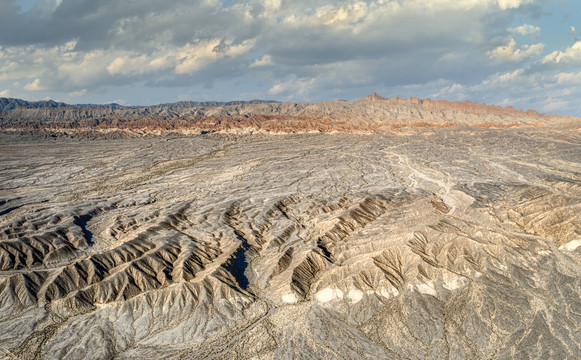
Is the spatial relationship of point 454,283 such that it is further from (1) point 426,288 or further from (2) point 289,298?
(2) point 289,298

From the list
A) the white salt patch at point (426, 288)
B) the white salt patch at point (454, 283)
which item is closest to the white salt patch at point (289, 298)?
the white salt patch at point (426, 288)

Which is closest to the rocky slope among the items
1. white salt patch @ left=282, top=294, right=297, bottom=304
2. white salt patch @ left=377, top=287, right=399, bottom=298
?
white salt patch @ left=377, top=287, right=399, bottom=298

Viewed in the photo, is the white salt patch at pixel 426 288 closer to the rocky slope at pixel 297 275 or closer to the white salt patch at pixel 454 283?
the rocky slope at pixel 297 275

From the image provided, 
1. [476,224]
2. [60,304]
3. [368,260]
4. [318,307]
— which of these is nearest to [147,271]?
[60,304]

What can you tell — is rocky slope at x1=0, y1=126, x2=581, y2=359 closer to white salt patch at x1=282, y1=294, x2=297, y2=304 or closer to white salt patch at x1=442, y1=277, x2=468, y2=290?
white salt patch at x1=442, y1=277, x2=468, y2=290

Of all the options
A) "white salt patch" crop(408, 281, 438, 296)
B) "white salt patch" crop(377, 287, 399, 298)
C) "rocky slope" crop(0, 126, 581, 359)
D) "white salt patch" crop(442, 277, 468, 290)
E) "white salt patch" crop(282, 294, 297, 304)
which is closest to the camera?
"rocky slope" crop(0, 126, 581, 359)

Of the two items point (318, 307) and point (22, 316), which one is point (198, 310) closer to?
point (318, 307)
